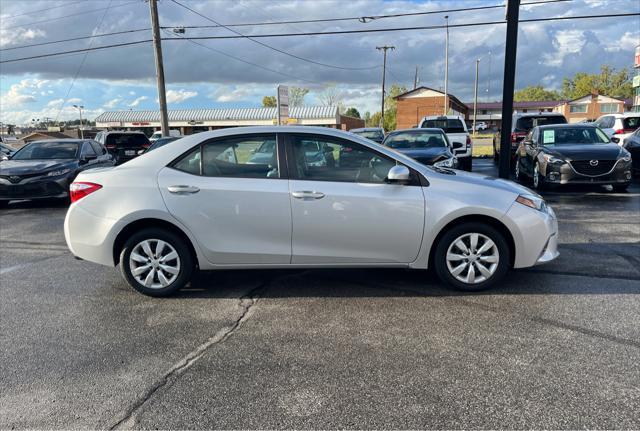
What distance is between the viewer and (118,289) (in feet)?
16.7

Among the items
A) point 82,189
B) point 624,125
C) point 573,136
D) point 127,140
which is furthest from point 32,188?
point 624,125

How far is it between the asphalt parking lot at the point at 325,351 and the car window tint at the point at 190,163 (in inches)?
50.5

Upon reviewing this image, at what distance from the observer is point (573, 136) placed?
11406mm

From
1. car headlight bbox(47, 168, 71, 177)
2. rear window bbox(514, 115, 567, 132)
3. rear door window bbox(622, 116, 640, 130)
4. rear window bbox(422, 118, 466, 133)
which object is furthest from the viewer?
rear window bbox(422, 118, 466, 133)

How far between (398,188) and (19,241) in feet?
21.1

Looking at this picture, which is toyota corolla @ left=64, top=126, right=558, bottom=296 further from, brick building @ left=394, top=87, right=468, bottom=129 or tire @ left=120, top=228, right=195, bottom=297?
brick building @ left=394, top=87, right=468, bottom=129

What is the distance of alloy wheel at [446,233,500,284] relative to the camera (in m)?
4.57

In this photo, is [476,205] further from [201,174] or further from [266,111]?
[266,111]

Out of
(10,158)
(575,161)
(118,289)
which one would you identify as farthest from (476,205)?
(10,158)

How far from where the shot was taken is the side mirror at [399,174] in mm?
4355

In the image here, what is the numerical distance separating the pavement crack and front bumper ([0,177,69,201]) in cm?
753

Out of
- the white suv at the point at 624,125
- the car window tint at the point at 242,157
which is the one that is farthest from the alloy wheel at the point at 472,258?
the white suv at the point at 624,125

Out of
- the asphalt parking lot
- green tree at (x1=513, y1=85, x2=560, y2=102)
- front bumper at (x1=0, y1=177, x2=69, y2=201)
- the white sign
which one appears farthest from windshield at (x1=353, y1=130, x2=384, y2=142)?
green tree at (x1=513, y1=85, x2=560, y2=102)

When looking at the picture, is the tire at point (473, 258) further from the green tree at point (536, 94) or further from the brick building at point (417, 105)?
the green tree at point (536, 94)
